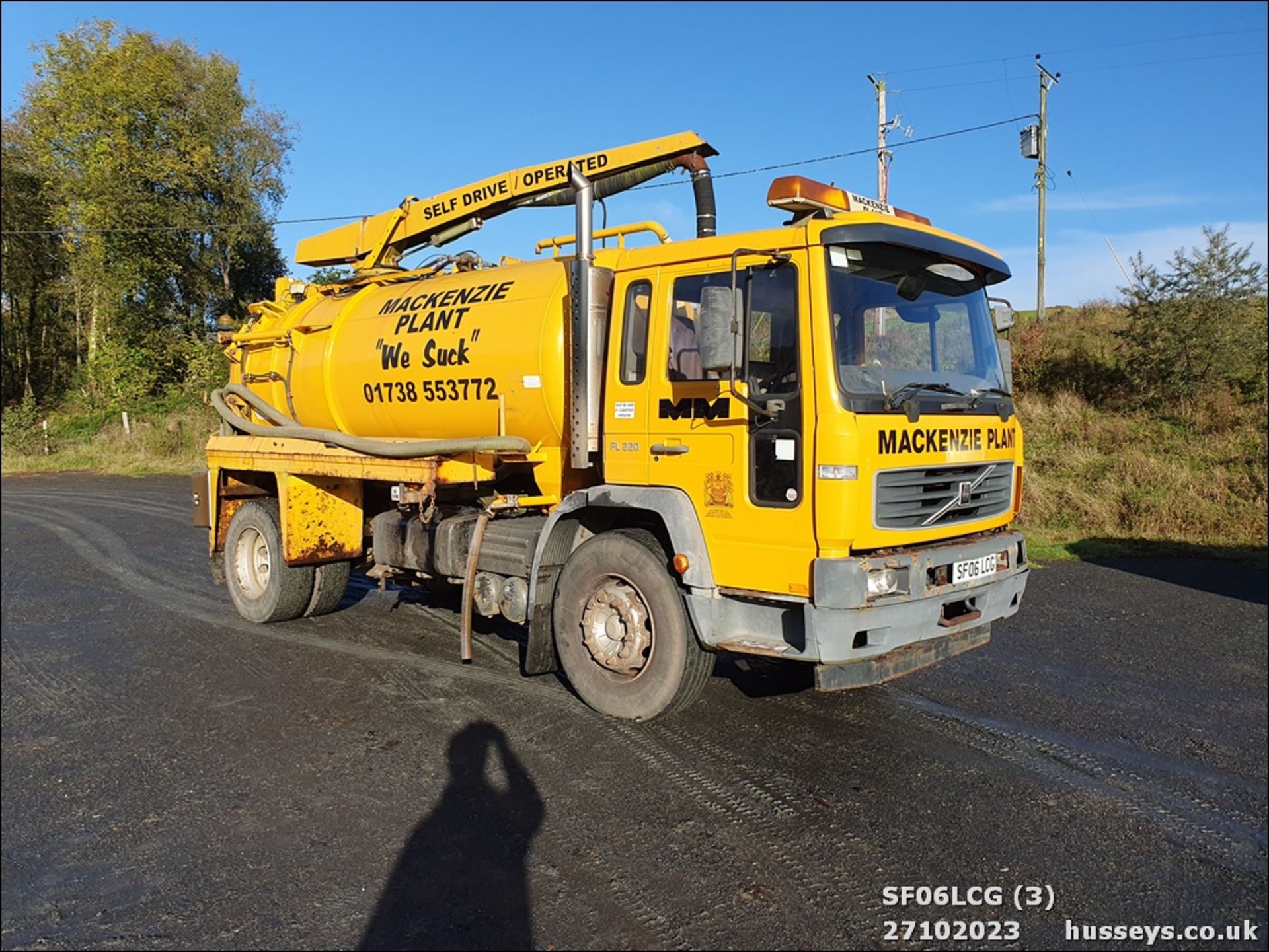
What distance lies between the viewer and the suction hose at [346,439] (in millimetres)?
5836

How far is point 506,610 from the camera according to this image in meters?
5.74

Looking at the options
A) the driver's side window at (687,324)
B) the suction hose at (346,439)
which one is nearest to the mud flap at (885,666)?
the driver's side window at (687,324)

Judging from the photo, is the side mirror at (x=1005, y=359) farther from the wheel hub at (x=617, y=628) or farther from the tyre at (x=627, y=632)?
the wheel hub at (x=617, y=628)

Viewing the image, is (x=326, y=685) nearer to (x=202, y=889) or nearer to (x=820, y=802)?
(x=202, y=889)

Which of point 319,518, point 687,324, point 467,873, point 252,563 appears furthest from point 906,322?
point 252,563

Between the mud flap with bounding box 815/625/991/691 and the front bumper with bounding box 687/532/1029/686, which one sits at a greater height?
the front bumper with bounding box 687/532/1029/686

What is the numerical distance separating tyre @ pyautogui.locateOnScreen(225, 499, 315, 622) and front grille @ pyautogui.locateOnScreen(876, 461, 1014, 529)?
17.6 ft

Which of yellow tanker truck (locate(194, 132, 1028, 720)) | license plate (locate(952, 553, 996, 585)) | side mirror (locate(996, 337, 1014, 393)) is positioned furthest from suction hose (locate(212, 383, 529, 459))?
side mirror (locate(996, 337, 1014, 393))

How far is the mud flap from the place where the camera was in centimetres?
427

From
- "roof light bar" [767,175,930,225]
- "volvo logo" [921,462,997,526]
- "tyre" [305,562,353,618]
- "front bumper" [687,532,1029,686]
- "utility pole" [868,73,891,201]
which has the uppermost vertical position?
"utility pole" [868,73,891,201]

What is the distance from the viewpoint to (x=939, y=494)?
180 inches

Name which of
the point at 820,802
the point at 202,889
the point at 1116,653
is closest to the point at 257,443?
the point at 202,889

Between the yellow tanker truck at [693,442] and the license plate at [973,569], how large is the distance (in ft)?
0.05

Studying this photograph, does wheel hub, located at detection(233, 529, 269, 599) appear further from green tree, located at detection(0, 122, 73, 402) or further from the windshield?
the windshield
